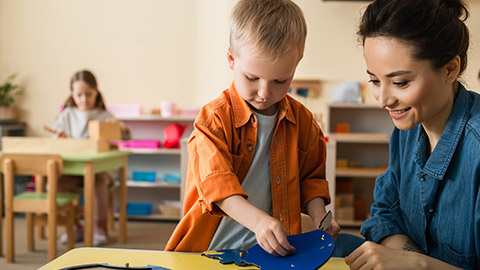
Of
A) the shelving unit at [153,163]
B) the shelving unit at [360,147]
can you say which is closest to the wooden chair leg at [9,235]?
the shelving unit at [153,163]

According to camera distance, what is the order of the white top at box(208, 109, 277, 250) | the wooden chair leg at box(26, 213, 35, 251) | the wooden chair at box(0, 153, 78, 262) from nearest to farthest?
the white top at box(208, 109, 277, 250) → the wooden chair at box(0, 153, 78, 262) → the wooden chair leg at box(26, 213, 35, 251)

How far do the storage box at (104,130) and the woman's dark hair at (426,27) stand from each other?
2607 mm

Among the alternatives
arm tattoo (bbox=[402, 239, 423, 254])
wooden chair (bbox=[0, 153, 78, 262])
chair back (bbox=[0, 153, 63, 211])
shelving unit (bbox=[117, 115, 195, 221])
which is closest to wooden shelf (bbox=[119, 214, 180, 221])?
shelving unit (bbox=[117, 115, 195, 221])

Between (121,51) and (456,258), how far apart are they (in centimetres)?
437

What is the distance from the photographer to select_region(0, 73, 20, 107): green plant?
481 centimetres

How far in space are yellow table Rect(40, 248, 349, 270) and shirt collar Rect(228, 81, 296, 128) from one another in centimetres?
37

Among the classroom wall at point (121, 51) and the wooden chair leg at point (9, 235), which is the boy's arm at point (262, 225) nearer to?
the wooden chair leg at point (9, 235)

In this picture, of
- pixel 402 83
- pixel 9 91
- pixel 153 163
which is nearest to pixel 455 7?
pixel 402 83

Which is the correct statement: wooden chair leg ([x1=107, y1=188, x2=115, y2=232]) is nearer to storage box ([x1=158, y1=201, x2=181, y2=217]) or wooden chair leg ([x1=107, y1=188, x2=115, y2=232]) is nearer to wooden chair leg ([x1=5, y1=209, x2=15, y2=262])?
storage box ([x1=158, y1=201, x2=181, y2=217])

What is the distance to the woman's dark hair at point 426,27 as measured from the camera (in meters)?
1.01

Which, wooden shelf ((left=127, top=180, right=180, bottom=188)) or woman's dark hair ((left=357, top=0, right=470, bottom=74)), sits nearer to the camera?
woman's dark hair ((left=357, top=0, right=470, bottom=74))

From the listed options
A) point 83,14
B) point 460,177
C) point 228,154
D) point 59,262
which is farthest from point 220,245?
point 83,14

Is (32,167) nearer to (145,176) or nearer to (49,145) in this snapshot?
(49,145)

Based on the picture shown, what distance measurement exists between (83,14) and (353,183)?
10.6ft
